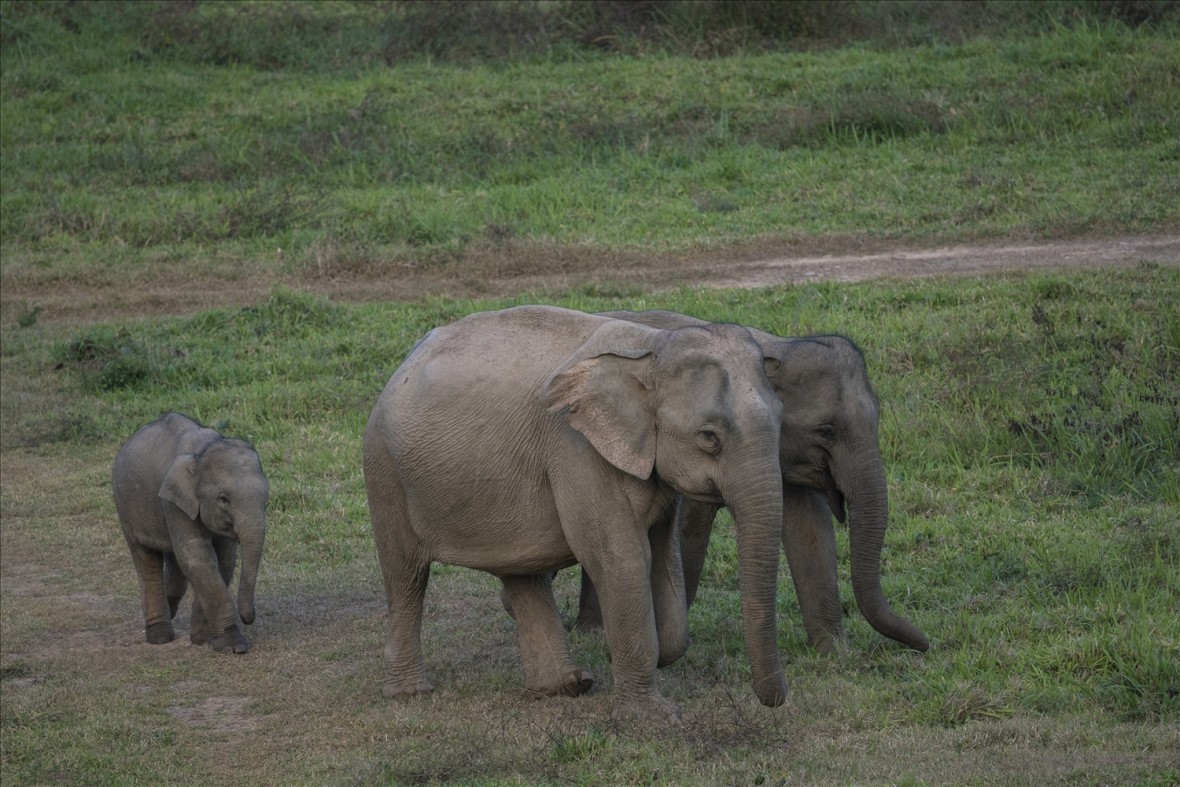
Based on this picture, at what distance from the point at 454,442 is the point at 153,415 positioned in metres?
6.23

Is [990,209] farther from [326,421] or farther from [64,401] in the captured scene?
[64,401]

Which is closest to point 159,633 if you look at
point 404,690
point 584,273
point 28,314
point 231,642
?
point 231,642

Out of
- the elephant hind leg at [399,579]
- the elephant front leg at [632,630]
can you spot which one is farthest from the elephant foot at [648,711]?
the elephant hind leg at [399,579]

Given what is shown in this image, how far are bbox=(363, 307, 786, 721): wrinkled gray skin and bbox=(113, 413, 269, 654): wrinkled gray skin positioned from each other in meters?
1.36

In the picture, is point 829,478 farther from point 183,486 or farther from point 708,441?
point 183,486

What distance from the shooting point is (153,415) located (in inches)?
470

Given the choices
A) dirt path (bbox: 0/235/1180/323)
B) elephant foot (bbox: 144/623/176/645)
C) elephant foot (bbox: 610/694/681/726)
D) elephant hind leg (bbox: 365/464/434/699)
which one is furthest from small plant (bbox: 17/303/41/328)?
elephant foot (bbox: 610/694/681/726)

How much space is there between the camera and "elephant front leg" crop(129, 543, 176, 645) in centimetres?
823

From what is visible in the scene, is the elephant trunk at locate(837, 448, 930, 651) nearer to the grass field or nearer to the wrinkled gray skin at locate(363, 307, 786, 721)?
the grass field

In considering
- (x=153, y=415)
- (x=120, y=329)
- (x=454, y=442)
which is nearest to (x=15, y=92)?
(x=120, y=329)

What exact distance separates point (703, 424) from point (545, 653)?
4.60 feet

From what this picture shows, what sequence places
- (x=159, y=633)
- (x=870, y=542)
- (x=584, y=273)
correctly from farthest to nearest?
1. (x=584, y=273)
2. (x=159, y=633)
3. (x=870, y=542)

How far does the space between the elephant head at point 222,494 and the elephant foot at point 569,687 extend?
2.07m

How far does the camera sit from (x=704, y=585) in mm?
8234
